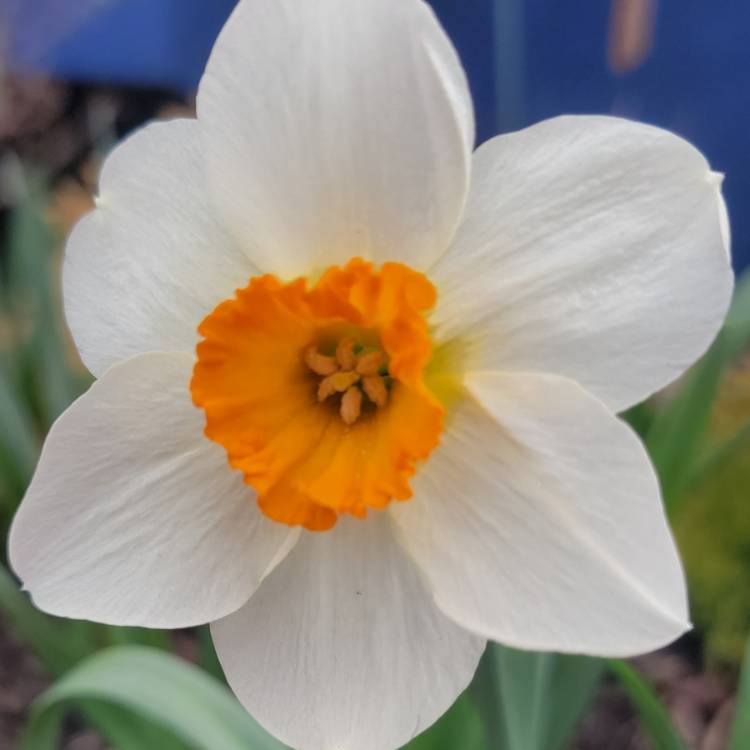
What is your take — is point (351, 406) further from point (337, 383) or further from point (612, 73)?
point (612, 73)

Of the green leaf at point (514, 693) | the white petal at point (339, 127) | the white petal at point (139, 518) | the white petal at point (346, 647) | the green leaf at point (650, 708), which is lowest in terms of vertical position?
the green leaf at point (650, 708)

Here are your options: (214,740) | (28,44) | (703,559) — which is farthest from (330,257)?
(28,44)

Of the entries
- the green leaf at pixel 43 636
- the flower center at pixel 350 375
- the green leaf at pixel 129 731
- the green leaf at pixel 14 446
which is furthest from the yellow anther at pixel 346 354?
the green leaf at pixel 14 446

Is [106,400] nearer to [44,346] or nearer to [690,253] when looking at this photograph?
[690,253]

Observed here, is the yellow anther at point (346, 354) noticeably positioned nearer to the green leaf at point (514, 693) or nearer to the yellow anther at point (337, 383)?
the yellow anther at point (337, 383)

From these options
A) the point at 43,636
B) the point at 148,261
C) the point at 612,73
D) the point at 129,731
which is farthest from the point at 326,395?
the point at 612,73
